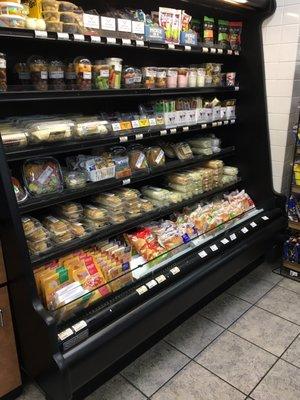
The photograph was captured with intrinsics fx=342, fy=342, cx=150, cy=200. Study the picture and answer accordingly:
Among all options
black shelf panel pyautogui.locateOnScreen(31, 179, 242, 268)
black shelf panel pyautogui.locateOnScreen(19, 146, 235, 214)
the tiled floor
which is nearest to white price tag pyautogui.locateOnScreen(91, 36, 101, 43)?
black shelf panel pyautogui.locateOnScreen(19, 146, 235, 214)

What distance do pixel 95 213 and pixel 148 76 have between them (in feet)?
3.46

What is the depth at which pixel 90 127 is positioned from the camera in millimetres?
2107

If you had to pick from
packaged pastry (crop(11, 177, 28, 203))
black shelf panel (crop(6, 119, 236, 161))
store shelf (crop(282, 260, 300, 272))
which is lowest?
store shelf (crop(282, 260, 300, 272))

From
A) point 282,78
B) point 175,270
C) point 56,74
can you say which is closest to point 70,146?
point 56,74

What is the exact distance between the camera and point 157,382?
2.19 metres

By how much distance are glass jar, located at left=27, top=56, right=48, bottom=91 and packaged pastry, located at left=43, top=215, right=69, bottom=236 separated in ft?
2.64

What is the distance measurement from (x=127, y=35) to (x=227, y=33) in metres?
1.30

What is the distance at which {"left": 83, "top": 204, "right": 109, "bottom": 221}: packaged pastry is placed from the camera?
231 centimetres

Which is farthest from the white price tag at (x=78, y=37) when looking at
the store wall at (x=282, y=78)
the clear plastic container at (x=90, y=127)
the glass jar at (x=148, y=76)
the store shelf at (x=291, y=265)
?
the store shelf at (x=291, y=265)

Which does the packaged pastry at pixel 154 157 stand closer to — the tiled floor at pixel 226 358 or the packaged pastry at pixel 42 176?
the packaged pastry at pixel 42 176

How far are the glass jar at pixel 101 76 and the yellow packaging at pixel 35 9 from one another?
45 centimetres

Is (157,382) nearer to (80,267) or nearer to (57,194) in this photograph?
(80,267)

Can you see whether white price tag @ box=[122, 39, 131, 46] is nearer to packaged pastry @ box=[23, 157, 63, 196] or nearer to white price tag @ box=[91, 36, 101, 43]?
white price tag @ box=[91, 36, 101, 43]

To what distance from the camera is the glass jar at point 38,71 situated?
1909 mm
